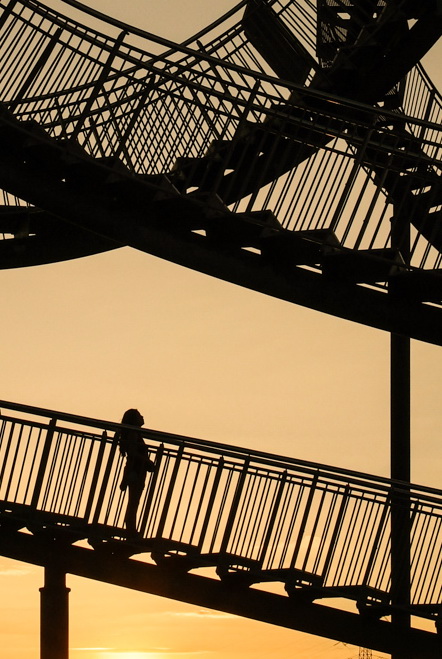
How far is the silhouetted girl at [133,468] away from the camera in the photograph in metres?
14.3

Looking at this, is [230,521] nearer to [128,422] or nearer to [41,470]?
[128,422]

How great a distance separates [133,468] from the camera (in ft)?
47.1

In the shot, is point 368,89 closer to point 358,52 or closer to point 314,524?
point 358,52

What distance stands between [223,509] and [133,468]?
3.84 ft

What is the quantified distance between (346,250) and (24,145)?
3805 mm

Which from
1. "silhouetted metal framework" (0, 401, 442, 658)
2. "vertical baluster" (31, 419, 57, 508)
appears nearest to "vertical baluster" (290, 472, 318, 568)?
"silhouetted metal framework" (0, 401, 442, 658)

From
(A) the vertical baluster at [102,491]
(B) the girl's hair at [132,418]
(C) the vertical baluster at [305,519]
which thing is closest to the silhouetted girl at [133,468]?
(A) the vertical baluster at [102,491]

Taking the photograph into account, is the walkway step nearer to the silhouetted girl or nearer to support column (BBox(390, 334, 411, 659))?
support column (BBox(390, 334, 411, 659))

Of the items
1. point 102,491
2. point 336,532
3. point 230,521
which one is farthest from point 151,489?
point 336,532

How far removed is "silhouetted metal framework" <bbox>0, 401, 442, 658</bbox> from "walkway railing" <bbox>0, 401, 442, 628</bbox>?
0.05ft

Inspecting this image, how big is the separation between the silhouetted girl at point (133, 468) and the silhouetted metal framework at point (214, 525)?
0.35 feet

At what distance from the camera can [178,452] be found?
14336 millimetres

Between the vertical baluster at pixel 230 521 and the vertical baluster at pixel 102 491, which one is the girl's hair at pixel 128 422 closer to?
the vertical baluster at pixel 102 491

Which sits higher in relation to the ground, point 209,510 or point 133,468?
point 133,468
